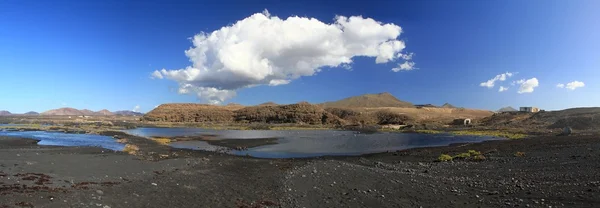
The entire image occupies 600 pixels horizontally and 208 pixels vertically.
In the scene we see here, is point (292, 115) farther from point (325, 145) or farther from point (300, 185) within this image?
point (300, 185)

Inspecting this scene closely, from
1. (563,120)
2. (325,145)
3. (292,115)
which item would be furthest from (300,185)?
(292,115)

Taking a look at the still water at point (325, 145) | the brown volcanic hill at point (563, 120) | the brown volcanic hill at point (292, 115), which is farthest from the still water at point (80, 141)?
the brown volcanic hill at point (292, 115)

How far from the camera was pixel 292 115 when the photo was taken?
17300cm

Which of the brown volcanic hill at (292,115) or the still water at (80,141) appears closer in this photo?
the still water at (80,141)

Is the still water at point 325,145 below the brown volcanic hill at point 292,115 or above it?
below

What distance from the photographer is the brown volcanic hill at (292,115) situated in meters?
166

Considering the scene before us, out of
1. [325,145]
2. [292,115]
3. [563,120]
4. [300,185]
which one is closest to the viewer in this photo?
[300,185]

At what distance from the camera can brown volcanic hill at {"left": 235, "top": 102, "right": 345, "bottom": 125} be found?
166375 millimetres

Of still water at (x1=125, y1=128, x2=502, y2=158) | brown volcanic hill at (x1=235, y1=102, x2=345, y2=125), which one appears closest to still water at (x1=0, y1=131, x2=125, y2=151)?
still water at (x1=125, y1=128, x2=502, y2=158)

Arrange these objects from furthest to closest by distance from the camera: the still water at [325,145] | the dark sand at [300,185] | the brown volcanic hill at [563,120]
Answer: the brown volcanic hill at [563,120] → the still water at [325,145] → the dark sand at [300,185]

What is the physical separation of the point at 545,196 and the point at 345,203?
7804 mm

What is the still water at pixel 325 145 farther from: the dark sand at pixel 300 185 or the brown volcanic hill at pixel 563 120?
the brown volcanic hill at pixel 563 120

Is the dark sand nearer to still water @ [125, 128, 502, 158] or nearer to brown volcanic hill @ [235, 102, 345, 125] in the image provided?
still water @ [125, 128, 502, 158]

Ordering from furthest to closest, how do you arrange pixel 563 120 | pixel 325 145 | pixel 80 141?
pixel 563 120 < pixel 325 145 < pixel 80 141
